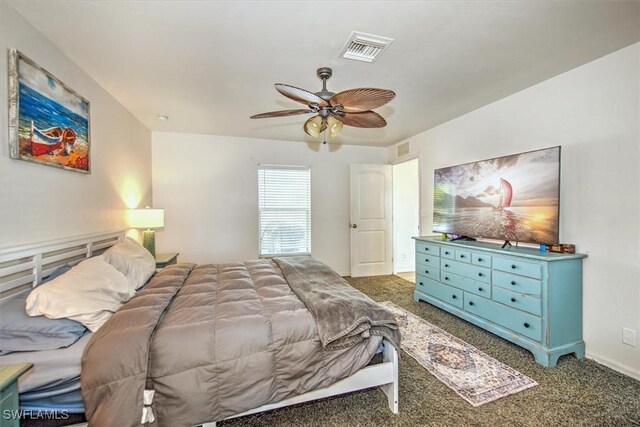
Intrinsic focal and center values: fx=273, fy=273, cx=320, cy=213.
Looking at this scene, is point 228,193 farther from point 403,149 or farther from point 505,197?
point 505,197

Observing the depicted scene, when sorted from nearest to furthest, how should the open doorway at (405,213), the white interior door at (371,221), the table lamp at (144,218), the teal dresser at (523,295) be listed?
1. the teal dresser at (523,295)
2. the table lamp at (144,218)
3. the white interior door at (371,221)
4. the open doorway at (405,213)

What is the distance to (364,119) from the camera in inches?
96.3

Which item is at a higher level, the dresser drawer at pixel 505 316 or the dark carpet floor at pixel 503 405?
the dresser drawer at pixel 505 316

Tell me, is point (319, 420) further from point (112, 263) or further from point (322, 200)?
point (322, 200)

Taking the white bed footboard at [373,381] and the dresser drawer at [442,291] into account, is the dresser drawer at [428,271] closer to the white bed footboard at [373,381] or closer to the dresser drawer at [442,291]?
the dresser drawer at [442,291]

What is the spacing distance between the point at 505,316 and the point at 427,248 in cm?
123

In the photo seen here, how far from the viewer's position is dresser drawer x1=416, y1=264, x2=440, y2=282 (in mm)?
3484

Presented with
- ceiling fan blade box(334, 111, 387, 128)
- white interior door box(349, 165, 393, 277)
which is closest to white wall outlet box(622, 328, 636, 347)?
ceiling fan blade box(334, 111, 387, 128)

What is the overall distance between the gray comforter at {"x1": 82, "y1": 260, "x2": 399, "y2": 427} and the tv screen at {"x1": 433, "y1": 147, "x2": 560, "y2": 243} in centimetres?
187

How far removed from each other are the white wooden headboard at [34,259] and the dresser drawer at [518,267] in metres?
3.68

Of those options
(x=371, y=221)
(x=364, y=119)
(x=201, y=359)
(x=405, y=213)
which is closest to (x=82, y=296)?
(x=201, y=359)

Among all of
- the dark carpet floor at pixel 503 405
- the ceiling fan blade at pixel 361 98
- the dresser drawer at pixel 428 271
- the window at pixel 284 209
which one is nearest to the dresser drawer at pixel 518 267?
the dark carpet floor at pixel 503 405

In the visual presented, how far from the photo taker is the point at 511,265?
2518 millimetres

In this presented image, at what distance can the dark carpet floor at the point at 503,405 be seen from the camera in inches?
65.9
